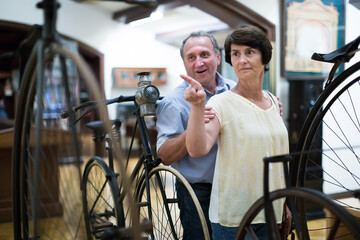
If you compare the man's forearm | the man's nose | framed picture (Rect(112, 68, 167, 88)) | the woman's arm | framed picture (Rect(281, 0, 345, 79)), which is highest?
framed picture (Rect(281, 0, 345, 79))

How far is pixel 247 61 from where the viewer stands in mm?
1248

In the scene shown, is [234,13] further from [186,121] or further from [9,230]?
[9,230]

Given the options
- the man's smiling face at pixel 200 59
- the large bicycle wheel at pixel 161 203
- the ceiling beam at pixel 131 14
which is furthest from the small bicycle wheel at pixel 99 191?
the ceiling beam at pixel 131 14

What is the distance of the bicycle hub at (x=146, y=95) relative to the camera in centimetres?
151

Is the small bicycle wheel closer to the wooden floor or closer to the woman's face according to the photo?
the wooden floor

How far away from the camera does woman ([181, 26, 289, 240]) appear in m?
1.20

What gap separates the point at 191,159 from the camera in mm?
1603

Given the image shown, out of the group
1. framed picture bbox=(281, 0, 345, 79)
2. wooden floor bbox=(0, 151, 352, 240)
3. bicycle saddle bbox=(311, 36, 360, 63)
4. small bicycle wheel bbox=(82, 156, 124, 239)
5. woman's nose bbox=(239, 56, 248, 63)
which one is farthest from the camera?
framed picture bbox=(281, 0, 345, 79)

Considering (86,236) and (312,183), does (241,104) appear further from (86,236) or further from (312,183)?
(312,183)

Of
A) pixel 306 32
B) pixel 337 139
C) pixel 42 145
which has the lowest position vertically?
pixel 337 139

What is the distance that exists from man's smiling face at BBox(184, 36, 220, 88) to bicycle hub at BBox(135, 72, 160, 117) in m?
0.20

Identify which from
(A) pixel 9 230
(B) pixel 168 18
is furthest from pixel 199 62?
(A) pixel 9 230

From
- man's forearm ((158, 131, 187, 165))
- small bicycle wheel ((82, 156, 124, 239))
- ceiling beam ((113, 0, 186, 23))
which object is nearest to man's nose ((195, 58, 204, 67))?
man's forearm ((158, 131, 187, 165))

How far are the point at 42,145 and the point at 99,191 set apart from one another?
0.53 m
